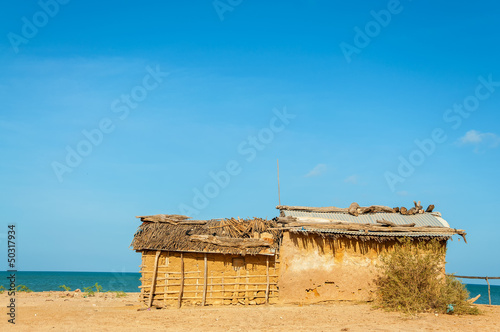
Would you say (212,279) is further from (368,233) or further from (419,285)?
(419,285)

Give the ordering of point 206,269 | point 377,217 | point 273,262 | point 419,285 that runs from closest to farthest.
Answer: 1. point 419,285
2. point 206,269
3. point 273,262
4. point 377,217

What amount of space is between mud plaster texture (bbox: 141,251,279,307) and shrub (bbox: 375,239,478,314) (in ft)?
13.5

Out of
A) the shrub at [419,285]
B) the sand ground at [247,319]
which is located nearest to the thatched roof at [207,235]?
the sand ground at [247,319]

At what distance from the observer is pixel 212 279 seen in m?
17.1

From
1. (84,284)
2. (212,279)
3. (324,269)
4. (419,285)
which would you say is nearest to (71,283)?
(84,284)

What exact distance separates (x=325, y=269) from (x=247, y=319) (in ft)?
14.2

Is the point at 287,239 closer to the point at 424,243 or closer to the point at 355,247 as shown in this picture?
the point at 355,247

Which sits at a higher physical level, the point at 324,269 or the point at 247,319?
the point at 324,269

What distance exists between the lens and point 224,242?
55.8 feet

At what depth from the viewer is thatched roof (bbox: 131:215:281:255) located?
666 inches

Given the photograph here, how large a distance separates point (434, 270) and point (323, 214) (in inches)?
191

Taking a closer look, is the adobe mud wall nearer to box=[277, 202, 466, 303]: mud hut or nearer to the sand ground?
box=[277, 202, 466, 303]: mud hut

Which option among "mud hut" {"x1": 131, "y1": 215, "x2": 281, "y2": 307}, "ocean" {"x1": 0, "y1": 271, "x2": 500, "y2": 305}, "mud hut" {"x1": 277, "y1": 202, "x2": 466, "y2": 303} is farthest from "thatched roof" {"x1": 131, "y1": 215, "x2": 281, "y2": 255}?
"ocean" {"x1": 0, "y1": 271, "x2": 500, "y2": 305}

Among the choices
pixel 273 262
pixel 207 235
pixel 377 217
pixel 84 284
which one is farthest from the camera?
pixel 84 284
